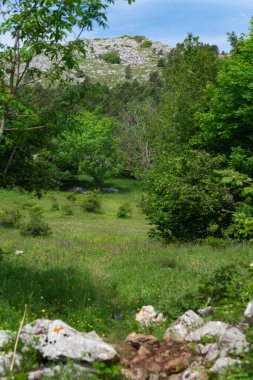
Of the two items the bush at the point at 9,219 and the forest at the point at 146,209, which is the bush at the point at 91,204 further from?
the bush at the point at 9,219

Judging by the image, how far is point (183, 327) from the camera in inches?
259

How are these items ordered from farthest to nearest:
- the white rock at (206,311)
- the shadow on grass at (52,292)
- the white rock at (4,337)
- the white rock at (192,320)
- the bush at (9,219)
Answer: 1. the bush at (9,219)
2. the shadow on grass at (52,292)
3. the white rock at (206,311)
4. the white rock at (192,320)
5. the white rock at (4,337)

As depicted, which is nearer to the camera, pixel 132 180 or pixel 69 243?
pixel 69 243

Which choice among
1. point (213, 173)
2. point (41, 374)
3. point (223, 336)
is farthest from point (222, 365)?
point (213, 173)

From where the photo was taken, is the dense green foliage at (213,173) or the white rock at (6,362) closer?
the white rock at (6,362)

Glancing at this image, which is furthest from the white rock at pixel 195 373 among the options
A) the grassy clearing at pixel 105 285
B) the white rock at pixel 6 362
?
the white rock at pixel 6 362

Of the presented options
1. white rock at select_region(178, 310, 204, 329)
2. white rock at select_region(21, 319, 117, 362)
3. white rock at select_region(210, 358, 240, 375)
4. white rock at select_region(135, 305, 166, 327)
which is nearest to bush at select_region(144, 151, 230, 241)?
white rock at select_region(135, 305, 166, 327)

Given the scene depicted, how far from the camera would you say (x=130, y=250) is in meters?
17.8

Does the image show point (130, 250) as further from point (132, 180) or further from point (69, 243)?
point (132, 180)

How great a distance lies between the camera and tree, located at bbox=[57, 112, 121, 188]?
6316 cm

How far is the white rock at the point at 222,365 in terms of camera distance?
17.1ft

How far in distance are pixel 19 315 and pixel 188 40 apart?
33842 mm

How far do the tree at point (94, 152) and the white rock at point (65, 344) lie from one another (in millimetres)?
56070

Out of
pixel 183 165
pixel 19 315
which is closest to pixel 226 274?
pixel 19 315
